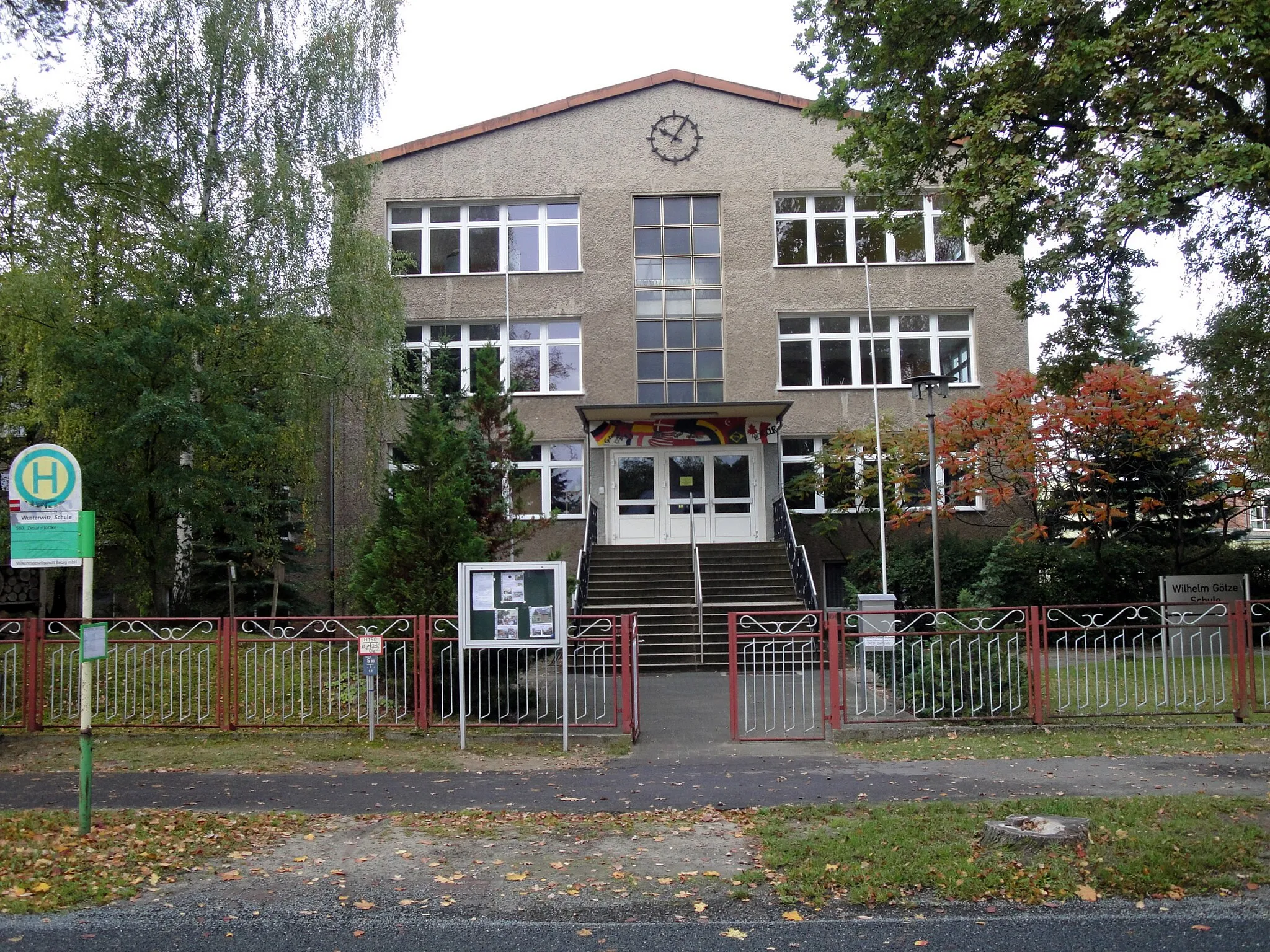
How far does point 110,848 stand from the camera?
706 centimetres

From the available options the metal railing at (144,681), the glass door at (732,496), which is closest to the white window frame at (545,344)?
the glass door at (732,496)

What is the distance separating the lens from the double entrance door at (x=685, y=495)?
24203 millimetres

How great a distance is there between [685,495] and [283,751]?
14.2 m

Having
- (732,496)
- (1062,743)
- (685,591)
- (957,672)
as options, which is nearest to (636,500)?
(732,496)

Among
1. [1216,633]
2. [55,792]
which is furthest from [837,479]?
[55,792]

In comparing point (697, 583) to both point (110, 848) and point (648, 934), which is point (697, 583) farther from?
point (648, 934)

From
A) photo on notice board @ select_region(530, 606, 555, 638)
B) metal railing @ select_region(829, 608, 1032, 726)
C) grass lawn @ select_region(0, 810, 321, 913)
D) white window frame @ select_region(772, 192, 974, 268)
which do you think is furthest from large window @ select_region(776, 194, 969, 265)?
grass lawn @ select_region(0, 810, 321, 913)

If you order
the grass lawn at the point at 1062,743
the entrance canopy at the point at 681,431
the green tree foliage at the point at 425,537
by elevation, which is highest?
the entrance canopy at the point at 681,431

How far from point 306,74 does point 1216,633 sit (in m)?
18.0

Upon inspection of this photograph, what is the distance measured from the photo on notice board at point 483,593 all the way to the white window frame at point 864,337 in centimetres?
1482

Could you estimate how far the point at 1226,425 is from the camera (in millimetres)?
18609

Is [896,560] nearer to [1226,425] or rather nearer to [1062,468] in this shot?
[1062,468]

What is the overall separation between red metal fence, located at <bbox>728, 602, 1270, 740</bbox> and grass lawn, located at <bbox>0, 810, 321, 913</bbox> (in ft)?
17.5

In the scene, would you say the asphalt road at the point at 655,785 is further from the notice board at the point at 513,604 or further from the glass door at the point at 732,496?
the glass door at the point at 732,496
